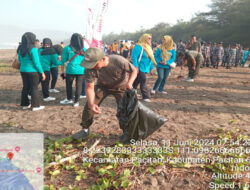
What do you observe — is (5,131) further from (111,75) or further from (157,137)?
(157,137)

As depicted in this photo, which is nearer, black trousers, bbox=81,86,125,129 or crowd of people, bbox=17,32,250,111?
black trousers, bbox=81,86,125,129

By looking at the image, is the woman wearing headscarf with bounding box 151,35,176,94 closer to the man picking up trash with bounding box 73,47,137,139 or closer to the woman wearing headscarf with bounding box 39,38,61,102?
the man picking up trash with bounding box 73,47,137,139

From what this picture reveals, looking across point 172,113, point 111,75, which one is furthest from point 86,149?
point 172,113

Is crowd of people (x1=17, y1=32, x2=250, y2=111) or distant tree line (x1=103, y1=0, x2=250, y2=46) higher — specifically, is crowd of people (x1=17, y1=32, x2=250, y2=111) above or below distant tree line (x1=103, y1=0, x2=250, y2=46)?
below

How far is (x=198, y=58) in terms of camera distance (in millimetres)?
8203

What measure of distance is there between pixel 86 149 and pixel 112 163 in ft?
1.86

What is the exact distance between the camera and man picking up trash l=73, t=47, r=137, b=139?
2.56 meters

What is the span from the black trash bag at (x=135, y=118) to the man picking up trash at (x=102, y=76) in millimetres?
233

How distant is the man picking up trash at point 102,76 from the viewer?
8.39 ft

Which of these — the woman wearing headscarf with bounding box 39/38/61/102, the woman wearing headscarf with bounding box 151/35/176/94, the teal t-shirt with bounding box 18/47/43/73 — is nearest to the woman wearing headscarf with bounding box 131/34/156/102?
the woman wearing headscarf with bounding box 151/35/176/94

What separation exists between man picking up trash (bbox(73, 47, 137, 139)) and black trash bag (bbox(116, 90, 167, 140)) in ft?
0.76

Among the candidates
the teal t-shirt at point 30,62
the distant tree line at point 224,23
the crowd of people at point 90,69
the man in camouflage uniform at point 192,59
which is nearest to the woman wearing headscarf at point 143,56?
the crowd of people at point 90,69

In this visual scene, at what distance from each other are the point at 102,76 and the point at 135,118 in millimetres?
831

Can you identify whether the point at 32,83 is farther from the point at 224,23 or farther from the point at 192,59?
the point at 224,23
